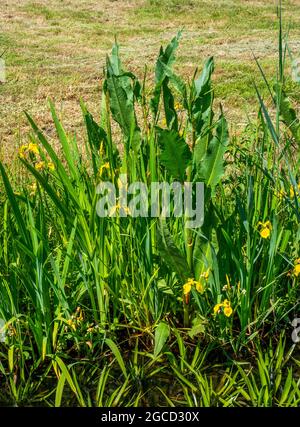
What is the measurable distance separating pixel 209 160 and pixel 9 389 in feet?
2.80

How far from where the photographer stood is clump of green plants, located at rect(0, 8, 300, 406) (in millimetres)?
1789

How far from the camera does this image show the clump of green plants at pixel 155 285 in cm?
179

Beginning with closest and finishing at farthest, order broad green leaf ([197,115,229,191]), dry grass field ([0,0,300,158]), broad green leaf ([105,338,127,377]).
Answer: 1. broad green leaf ([105,338,127,377])
2. broad green leaf ([197,115,229,191])
3. dry grass field ([0,0,300,158])

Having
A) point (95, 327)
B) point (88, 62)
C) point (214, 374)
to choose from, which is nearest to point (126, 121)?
point (95, 327)

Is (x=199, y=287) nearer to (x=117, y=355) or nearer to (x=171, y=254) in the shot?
(x=171, y=254)

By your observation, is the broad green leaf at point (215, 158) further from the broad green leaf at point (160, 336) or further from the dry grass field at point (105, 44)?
the dry grass field at point (105, 44)

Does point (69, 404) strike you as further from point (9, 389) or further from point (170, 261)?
point (170, 261)

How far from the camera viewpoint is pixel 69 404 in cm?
175

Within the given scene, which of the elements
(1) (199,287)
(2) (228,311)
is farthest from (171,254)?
(2) (228,311)

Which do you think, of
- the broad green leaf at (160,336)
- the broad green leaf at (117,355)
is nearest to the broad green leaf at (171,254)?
the broad green leaf at (160,336)

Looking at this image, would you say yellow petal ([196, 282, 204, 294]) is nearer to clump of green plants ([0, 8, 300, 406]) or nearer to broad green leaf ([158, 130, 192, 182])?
clump of green plants ([0, 8, 300, 406])

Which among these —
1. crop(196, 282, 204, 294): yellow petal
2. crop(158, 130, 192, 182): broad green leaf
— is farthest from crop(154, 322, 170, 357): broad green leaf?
crop(158, 130, 192, 182): broad green leaf
